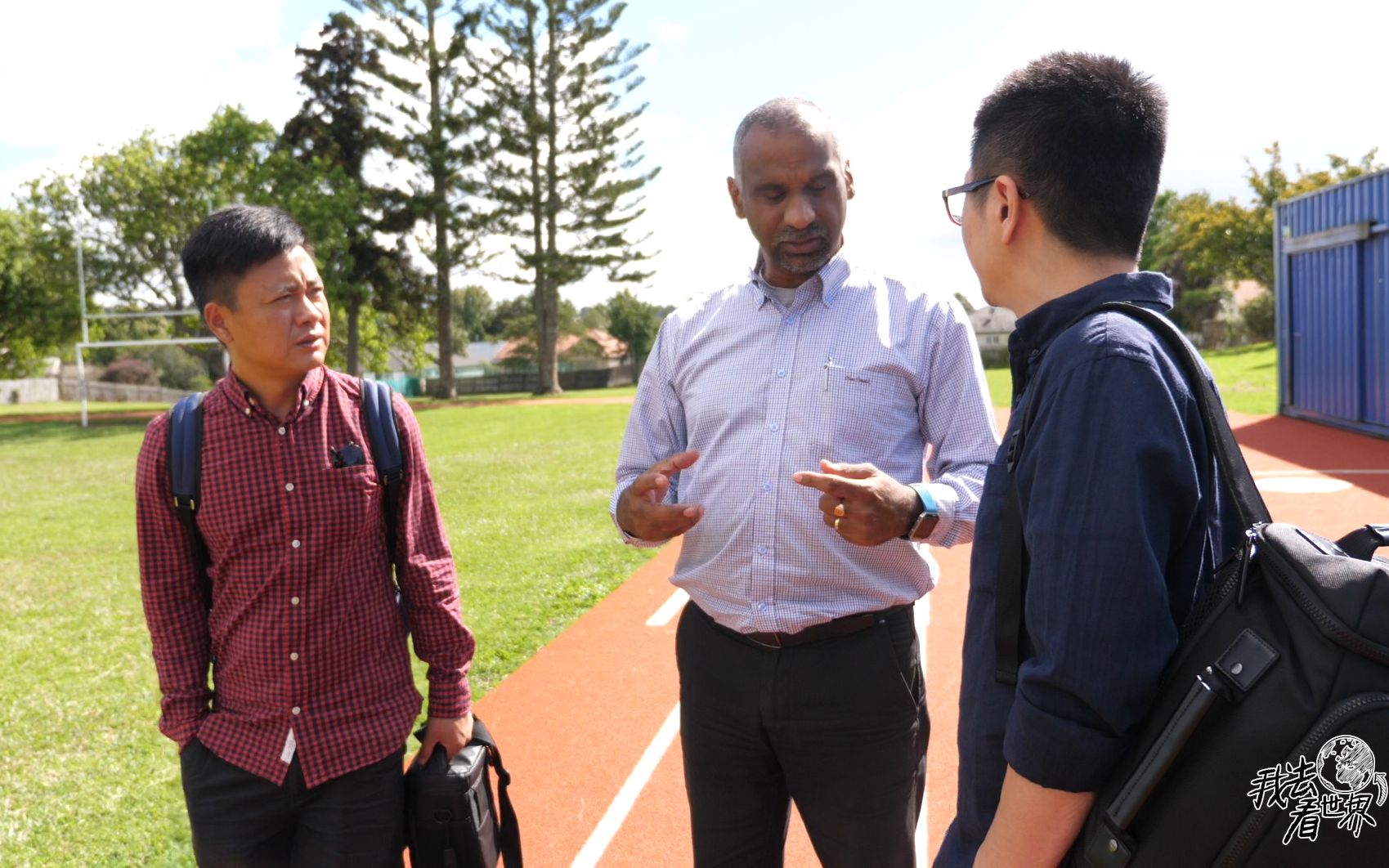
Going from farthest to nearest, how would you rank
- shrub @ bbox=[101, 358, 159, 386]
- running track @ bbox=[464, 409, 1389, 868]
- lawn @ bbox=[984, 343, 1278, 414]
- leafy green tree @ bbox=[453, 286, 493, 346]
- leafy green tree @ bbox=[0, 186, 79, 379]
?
leafy green tree @ bbox=[453, 286, 493, 346]
shrub @ bbox=[101, 358, 159, 386]
leafy green tree @ bbox=[0, 186, 79, 379]
lawn @ bbox=[984, 343, 1278, 414]
running track @ bbox=[464, 409, 1389, 868]

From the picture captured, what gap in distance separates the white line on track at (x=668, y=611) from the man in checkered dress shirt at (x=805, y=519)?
443cm

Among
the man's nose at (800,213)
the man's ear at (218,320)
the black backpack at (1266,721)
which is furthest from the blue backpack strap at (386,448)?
the black backpack at (1266,721)

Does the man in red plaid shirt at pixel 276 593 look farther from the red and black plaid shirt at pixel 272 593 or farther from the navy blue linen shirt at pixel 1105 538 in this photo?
the navy blue linen shirt at pixel 1105 538

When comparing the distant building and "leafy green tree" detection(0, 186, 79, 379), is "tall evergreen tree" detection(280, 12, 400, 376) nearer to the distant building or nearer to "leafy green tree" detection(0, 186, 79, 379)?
"leafy green tree" detection(0, 186, 79, 379)

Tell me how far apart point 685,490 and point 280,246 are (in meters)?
1.17

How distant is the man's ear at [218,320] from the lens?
7.98 ft

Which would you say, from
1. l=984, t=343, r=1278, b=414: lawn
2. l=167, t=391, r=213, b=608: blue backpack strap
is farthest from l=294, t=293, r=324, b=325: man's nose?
l=984, t=343, r=1278, b=414: lawn

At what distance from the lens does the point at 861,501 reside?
1.98 metres

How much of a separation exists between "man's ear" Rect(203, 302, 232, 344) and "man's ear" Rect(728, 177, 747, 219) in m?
1.29

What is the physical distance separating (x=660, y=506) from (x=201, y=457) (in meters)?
1.08

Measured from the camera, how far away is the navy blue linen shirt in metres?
1.25

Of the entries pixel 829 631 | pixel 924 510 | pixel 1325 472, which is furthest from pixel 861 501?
pixel 1325 472

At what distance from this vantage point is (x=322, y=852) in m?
2.31

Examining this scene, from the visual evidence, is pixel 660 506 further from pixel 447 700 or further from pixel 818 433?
pixel 447 700
